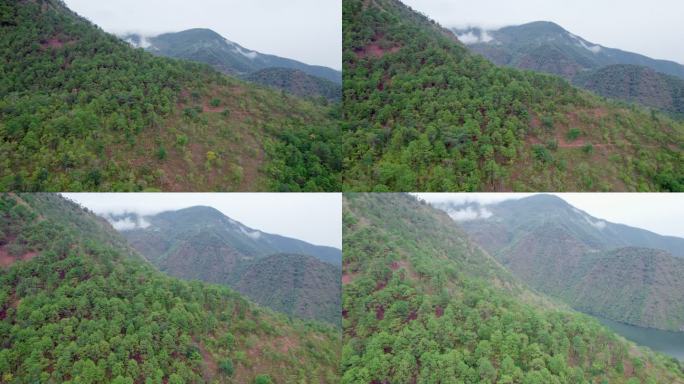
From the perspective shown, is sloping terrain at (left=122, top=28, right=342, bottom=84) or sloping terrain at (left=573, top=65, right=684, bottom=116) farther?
sloping terrain at (left=573, top=65, right=684, bottom=116)

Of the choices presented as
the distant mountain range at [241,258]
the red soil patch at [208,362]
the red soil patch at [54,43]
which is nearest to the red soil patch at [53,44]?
the red soil patch at [54,43]

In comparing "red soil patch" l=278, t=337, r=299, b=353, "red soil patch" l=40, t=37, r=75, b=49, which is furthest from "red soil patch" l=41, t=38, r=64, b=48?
"red soil patch" l=278, t=337, r=299, b=353

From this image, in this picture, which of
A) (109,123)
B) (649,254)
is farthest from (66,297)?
(649,254)

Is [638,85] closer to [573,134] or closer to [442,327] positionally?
[573,134]

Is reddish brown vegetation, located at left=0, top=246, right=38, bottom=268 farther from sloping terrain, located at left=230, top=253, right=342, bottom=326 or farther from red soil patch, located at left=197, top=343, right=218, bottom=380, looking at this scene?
sloping terrain, located at left=230, top=253, right=342, bottom=326

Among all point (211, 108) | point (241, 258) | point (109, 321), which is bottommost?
point (241, 258)

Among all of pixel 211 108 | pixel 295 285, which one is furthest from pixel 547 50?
pixel 295 285

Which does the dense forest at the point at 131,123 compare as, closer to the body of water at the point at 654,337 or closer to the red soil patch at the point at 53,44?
the red soil patch at the point at 53,44
